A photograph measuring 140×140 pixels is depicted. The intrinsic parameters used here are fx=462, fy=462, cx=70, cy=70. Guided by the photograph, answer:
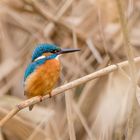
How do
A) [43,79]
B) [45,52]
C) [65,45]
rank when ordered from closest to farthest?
1. [43,79]
2. [45,52]
3. [65,45]

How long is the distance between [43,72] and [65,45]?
97 centimetres

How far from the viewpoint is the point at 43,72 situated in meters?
2.42

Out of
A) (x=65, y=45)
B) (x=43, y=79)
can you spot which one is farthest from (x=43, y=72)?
(x=65, y=45)

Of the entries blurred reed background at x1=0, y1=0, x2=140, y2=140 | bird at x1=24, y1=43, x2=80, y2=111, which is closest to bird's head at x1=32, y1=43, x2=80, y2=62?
bird at x1=24, y1=43, x2=80, y2=111

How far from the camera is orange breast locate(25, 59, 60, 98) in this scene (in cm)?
239

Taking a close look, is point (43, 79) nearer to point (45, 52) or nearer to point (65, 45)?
point (45, 52)

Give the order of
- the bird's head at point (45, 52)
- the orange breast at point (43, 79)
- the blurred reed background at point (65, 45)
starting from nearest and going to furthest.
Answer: the orange breast at point (43, 79), the bird's head at point (45, 52), the blurred reed background at point (65, 45)

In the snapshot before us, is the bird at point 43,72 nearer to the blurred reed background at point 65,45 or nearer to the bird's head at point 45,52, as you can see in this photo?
the bird's head at point 45,52

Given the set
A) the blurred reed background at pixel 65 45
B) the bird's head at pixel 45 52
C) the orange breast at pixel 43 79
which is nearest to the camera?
the orange breast at pixel 43 79

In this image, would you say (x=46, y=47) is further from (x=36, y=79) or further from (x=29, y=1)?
(x=29, y=1)

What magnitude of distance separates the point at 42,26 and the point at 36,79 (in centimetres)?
108

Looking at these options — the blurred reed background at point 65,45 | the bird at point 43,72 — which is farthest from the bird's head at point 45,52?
the blurred reed background at point 65,45

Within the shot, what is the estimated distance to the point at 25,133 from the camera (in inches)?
105

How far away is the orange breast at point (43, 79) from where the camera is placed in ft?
7.84
